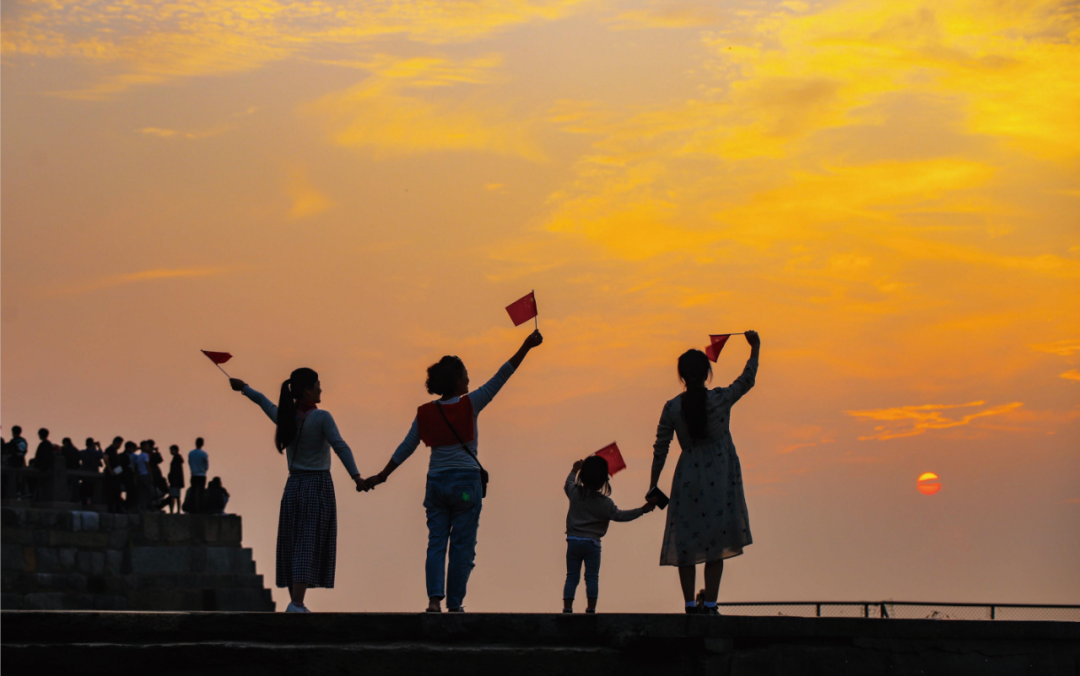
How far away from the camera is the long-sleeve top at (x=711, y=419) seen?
26.8 feet

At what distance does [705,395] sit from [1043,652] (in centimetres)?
229

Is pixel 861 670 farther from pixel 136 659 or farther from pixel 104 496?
pixel 104 496

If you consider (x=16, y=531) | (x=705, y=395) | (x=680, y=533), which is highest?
(x=16, y=531)

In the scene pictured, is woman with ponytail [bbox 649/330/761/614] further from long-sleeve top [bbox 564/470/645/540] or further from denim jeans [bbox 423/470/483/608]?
long-sleeve top [bbox 564/470/645/540]

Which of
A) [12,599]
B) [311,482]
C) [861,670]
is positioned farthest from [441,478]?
[12,599]

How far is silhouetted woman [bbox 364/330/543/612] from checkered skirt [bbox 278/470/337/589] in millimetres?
465

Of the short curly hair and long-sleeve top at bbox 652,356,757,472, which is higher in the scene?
the short curly hair

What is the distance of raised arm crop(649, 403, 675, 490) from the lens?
27.2ft

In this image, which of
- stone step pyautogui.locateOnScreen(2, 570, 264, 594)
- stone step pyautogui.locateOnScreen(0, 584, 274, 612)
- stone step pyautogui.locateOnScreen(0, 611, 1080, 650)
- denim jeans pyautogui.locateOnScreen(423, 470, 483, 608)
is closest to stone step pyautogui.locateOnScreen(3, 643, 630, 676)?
stone step pyautogui.locateOnScreen(0, 611, 1080, 650)

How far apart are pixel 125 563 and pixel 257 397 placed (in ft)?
55.8

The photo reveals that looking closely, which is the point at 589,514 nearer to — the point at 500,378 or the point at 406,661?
the point at 500,378

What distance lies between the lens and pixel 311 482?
29.5 ft

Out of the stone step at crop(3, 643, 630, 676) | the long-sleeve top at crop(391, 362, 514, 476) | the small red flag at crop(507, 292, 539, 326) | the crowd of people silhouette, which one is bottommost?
the stone step at crop(3, 643, 630, 676)

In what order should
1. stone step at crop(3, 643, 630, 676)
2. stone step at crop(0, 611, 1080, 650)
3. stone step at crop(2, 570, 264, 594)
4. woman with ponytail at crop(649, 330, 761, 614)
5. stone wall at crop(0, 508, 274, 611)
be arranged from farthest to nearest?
stone wall at crop(0, 508, 274, 611) → stone step at crop(2, 570, 264, 594) → woman with ponytail at crop(649, 330, 761, 614) → stone step at crop(0, 611, 1080, 650) → stone step at crop(3, 643, 630, 676)
